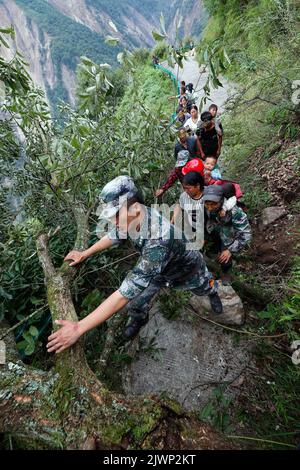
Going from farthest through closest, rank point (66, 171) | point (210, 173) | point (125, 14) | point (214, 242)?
point (125, 14), point (214, 242), point (210, 173), point (66, 171)

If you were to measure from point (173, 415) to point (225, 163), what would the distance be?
5674mm

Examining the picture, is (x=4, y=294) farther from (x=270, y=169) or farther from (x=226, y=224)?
(x=270, y=169)

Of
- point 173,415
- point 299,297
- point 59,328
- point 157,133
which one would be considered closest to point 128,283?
point 59,328

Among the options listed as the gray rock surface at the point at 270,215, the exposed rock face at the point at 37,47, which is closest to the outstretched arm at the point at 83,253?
the gray rock surface at the point at 270,215

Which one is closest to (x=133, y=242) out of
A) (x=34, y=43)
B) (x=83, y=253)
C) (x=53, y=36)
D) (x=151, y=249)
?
(x=151, y=249)

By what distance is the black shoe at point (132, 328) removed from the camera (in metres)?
2.86

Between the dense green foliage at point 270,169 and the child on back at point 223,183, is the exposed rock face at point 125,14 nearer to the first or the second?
the dense green foliage at point 270,169

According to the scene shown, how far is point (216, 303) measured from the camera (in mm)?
3035

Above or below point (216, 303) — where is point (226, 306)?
below

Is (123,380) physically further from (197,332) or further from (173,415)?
(173,415)

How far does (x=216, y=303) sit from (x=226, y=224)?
2.87 feet

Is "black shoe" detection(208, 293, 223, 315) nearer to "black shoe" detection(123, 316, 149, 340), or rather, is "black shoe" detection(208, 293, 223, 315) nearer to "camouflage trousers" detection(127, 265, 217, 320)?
"camouflage trousers" detection(127, 265, 217, 320)

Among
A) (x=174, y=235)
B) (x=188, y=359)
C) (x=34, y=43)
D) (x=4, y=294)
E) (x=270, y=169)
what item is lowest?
(x=188, y=359)

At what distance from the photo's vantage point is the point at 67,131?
328 centimetres
